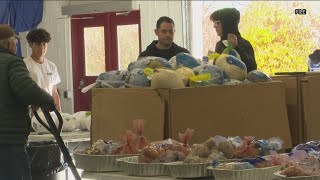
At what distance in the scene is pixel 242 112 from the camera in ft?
10.1

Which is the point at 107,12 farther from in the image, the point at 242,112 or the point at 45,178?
the point at 242,112

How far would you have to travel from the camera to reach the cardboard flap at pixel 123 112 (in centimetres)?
294

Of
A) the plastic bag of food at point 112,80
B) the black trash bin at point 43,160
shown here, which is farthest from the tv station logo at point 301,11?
the plastic bag of food at point 112,80

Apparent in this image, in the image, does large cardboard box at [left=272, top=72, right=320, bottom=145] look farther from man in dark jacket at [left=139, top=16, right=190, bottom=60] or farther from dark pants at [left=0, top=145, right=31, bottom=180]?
man in dark jacket at [left=139, top=16, right=190, bottom=60]

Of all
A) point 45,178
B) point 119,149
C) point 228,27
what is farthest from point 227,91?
point 45,178

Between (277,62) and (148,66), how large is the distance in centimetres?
513

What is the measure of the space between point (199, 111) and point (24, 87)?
1216mm

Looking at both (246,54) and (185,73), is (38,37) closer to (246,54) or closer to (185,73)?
(246,54)

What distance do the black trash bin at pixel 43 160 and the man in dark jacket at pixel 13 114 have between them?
788 millimetres

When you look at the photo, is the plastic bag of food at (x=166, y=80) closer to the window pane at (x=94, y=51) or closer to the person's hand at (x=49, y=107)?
the person's hand at (x=49, y=107)

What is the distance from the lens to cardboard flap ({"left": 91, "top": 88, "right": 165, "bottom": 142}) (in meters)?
2.94

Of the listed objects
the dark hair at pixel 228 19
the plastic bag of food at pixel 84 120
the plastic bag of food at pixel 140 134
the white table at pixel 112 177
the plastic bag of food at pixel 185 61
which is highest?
the dark hair at pixel 228 19

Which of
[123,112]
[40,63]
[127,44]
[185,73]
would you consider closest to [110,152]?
[123,112]

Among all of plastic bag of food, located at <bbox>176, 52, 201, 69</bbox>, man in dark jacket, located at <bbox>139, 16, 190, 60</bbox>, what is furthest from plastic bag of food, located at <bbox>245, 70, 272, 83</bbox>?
man in dark jacket, located at <bbox>139, 16, 190, 60</bbox>
